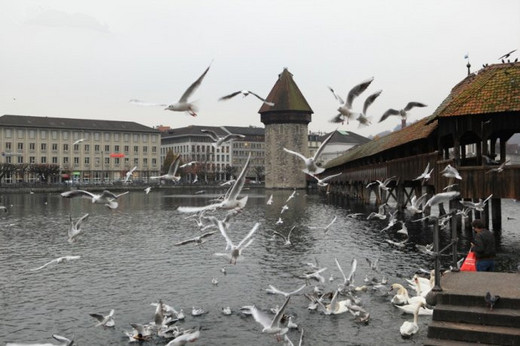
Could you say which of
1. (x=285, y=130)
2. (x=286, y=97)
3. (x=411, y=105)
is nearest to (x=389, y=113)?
(x=411, y=105)

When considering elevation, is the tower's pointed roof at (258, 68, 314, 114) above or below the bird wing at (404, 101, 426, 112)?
above

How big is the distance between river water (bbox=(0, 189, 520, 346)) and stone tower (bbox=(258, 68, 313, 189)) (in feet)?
263

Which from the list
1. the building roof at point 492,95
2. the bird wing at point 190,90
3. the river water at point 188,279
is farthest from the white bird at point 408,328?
the building roof at point 492,95

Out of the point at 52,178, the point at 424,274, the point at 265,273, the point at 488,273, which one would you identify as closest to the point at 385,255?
the point at 424,274

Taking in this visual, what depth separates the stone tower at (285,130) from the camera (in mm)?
111312

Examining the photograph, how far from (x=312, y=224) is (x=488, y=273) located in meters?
22.9

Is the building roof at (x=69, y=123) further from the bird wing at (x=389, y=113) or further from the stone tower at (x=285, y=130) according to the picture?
the bird wing at (x=389, y=113)

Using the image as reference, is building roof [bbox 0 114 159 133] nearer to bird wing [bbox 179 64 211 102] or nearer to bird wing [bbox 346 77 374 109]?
bird wing [bbox 179 64 211 102]

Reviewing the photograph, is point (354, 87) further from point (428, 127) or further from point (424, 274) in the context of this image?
point (428, 127)

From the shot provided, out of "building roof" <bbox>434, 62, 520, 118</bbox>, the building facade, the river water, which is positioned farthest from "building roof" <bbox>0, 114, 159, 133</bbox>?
"building roof" <bbox>434, 62, 520, 118</bbox>

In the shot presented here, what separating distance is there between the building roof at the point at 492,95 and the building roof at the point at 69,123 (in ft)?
402

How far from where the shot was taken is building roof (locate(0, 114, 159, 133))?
426ft

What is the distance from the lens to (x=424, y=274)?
56.1 ft

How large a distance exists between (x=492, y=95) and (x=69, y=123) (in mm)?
129094
